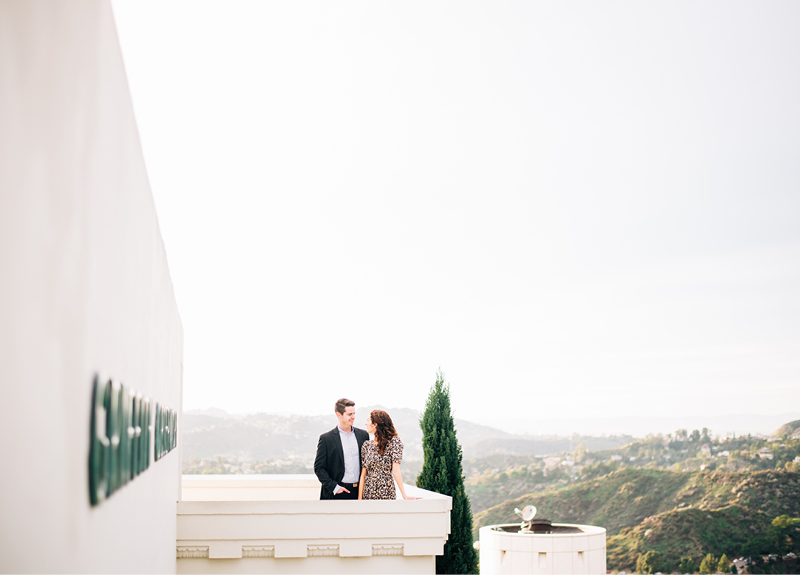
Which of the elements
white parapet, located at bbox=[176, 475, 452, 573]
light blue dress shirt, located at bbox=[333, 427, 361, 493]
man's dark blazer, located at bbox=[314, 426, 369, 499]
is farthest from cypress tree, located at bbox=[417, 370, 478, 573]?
white parapet, located at bbox=[176, 475, 452, 573]

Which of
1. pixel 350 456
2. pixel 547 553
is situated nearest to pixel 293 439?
pixel 547 553

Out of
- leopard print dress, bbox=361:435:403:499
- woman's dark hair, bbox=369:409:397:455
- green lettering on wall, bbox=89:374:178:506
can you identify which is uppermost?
green lettering on wall, bbox=89:374:178:506

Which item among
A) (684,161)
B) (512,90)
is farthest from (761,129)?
(512,90)

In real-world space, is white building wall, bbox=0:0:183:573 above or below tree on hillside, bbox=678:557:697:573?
above

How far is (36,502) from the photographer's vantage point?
4.21 feet

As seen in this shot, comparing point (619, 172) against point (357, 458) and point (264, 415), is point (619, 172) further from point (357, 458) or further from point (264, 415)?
point (357, 458)

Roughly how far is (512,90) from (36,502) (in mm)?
21384

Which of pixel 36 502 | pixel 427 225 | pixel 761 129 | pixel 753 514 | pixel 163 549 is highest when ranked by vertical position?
pixel 761 129

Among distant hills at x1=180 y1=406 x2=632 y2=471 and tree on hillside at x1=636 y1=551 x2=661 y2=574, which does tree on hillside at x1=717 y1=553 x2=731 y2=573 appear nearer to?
tree on hillside at x1=636 y1=551 x2=661 y2=574

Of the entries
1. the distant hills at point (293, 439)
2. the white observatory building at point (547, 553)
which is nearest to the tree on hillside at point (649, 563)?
the distant hills at point (293, 439)

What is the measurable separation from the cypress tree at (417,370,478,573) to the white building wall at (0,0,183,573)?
8281 mm

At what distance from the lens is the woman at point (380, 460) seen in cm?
625

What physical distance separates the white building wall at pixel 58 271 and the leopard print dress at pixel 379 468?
4.11 meters

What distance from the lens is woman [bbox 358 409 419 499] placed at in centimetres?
625
